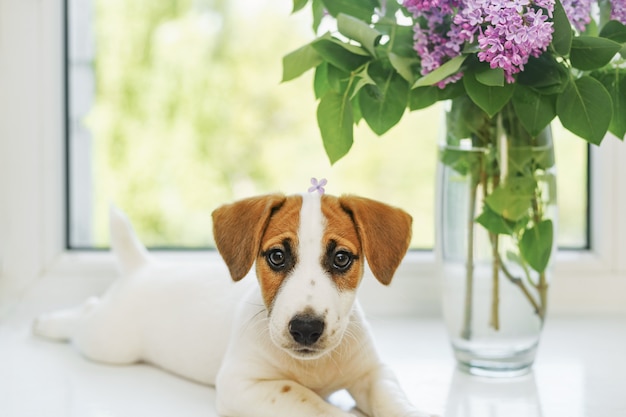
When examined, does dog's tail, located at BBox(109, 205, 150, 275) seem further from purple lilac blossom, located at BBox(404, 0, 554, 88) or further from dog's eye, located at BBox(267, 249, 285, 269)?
purple lilac blossom, located at BBox(404, 0, 554, 88)

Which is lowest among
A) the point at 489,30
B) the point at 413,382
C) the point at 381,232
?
the point at 413,382

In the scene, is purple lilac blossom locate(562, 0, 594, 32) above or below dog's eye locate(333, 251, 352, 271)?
above

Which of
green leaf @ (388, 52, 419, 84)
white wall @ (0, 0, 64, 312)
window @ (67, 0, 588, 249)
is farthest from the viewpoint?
window @ (67, 0, 588, 249)

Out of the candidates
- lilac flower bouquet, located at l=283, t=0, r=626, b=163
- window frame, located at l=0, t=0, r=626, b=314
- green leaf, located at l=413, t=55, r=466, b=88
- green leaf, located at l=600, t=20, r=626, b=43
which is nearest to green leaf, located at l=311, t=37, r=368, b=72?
lilac flower bouquet, located at l=283, t=0, r=626, b=163

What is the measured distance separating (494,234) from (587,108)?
221mm

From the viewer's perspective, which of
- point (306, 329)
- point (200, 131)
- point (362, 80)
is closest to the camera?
point (306, 329)

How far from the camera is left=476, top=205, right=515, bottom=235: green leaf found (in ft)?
3.88

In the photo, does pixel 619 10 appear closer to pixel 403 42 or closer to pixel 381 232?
pixel 403 42

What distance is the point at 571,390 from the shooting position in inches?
49.0

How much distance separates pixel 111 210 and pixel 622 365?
33.0 inches

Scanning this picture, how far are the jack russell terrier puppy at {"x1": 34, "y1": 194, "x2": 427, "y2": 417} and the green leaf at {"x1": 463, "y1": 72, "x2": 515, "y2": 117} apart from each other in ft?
0.54

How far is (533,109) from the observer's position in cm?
112

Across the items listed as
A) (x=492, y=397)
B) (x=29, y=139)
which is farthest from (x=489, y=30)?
(x=29, y=139)

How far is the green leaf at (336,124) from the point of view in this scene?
114cm
